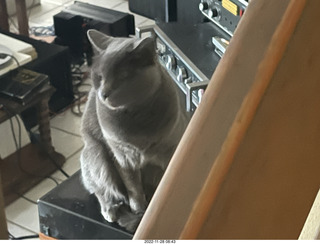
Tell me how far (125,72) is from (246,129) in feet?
1.92

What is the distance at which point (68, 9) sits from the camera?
2992 mm

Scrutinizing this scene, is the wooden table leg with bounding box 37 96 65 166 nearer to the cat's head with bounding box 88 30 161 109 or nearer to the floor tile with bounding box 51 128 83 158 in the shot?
the floor tile with bounding box 51 128 83 158

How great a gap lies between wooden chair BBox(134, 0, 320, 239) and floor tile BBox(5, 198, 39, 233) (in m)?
1.74

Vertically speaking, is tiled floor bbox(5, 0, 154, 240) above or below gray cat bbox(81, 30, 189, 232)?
below

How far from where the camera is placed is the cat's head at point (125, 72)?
0.94 metres

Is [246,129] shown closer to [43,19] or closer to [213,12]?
[213,12]

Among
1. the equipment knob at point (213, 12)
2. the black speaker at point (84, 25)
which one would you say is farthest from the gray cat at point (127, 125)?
the black speaker at point (84, 25)

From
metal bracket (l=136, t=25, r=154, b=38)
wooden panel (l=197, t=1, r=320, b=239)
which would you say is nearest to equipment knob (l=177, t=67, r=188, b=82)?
metal bracket (l=136, t=25, r=154, b=38)

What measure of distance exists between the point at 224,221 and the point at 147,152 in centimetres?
68

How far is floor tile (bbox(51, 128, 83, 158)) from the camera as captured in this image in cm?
243

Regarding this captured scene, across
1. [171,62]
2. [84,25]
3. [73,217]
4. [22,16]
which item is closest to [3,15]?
[22,16]

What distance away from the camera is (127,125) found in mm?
1003

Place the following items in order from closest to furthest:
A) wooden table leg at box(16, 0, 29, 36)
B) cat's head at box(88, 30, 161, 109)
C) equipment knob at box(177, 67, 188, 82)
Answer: cat's head at box(88, 30, 161, 109) < equipment knob at box(177, 67, 188, 82) < wooden table leg at box(16, 0, 29, 36)

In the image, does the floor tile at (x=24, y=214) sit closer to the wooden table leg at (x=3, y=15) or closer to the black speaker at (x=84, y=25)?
the black speaker at (x=84, y=25)
